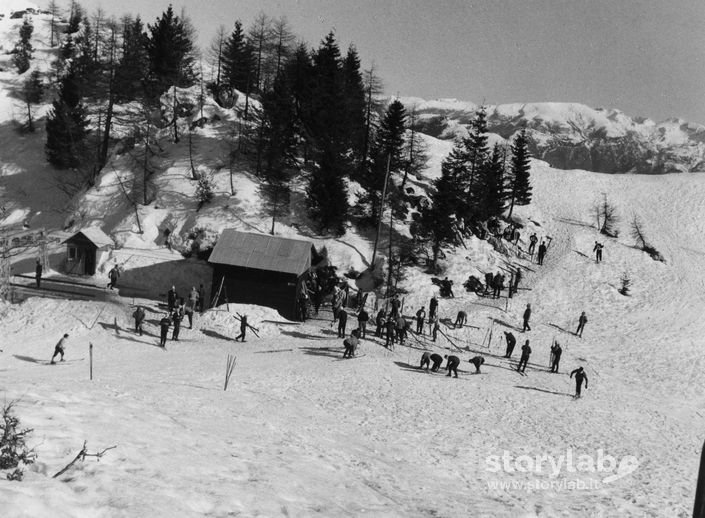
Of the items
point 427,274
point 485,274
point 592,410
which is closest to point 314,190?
point 427,274

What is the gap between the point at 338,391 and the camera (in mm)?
19344

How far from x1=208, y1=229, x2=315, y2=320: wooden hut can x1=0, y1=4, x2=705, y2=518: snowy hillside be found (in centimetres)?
248

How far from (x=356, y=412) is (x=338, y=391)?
7.22 feet

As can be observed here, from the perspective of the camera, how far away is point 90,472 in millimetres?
7699

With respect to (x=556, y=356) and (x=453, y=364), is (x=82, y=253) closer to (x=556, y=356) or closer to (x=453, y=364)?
(x=453, y=364)

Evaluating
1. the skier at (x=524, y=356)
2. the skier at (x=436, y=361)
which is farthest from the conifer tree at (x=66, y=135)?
the skier at (x=524, y=356)

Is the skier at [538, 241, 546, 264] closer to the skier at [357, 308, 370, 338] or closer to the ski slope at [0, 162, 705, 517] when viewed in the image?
the ski slope at [0, 162, 705, 517]

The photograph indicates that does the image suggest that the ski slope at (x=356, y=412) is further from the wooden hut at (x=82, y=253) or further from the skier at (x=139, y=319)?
the wooden hut at (x=82, y=253)

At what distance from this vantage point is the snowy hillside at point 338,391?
8953mm

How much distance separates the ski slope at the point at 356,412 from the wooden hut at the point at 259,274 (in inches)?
89.5

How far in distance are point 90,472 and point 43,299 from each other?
23902 mm

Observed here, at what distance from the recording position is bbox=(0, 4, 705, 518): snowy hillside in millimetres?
8953

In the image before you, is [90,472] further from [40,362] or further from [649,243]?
[649,243]

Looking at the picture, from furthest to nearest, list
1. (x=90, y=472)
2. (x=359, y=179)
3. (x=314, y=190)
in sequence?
(x=359, y=179), (x=314, y=190), (x=90, y=472)
